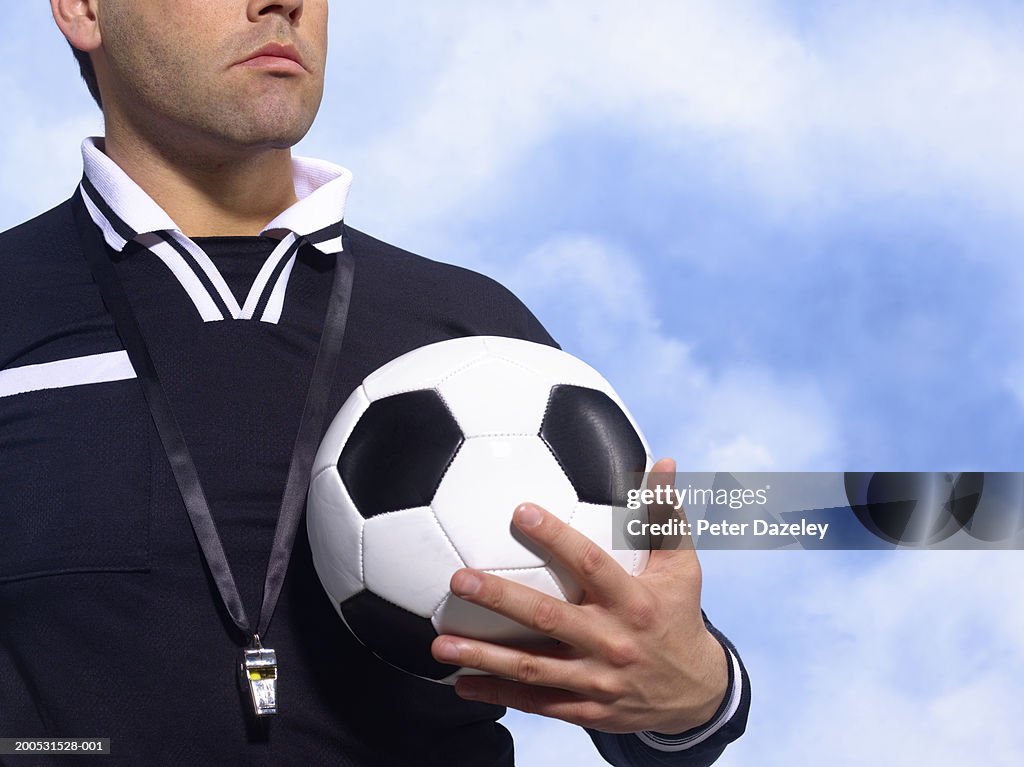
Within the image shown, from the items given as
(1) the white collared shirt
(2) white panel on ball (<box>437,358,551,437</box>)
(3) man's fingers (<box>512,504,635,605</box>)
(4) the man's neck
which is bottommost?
(3) man's fingers (<box>512,504,635,605</box>)

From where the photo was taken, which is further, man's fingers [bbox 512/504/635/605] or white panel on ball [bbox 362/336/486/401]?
white panel on ball [bbox 362/336/486/401]

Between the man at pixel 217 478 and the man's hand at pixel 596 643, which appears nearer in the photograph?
the man's hand at pixel 596 643

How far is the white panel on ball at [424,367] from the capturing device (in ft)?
6.36

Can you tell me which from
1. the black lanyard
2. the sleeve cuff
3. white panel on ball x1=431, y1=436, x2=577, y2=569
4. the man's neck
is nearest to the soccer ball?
white panel on ball x1=431, y1=436, x2=577, y2=569

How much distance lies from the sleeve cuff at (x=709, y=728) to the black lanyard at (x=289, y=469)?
76 centimetres

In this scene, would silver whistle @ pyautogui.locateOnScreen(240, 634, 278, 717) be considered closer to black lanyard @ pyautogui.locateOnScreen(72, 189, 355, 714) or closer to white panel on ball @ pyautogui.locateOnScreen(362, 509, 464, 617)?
black lanyard @ pyautogui.locateOnScreen(72, 189, 355, 714)

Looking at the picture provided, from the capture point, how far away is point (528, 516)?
1732 mm

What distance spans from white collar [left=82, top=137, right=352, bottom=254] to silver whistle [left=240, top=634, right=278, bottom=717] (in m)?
0.93

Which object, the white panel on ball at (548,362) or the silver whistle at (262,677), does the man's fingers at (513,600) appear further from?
the silver whistle at (262,677)

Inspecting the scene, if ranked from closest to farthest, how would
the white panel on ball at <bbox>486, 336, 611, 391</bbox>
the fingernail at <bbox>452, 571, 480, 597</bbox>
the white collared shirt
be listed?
the fingernail at <bbox>452, 571, 480, 597</bbox>
the white panel on ball at <bbox>486, 336, 611, 391</bbox>
the white collared shirt

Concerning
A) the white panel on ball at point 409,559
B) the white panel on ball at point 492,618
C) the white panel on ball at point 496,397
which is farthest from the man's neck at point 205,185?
the white panel on ball at point 492,618

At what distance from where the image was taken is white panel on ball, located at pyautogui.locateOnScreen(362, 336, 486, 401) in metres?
1.94

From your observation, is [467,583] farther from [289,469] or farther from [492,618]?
[289,469]

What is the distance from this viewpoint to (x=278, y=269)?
98.7 inches
